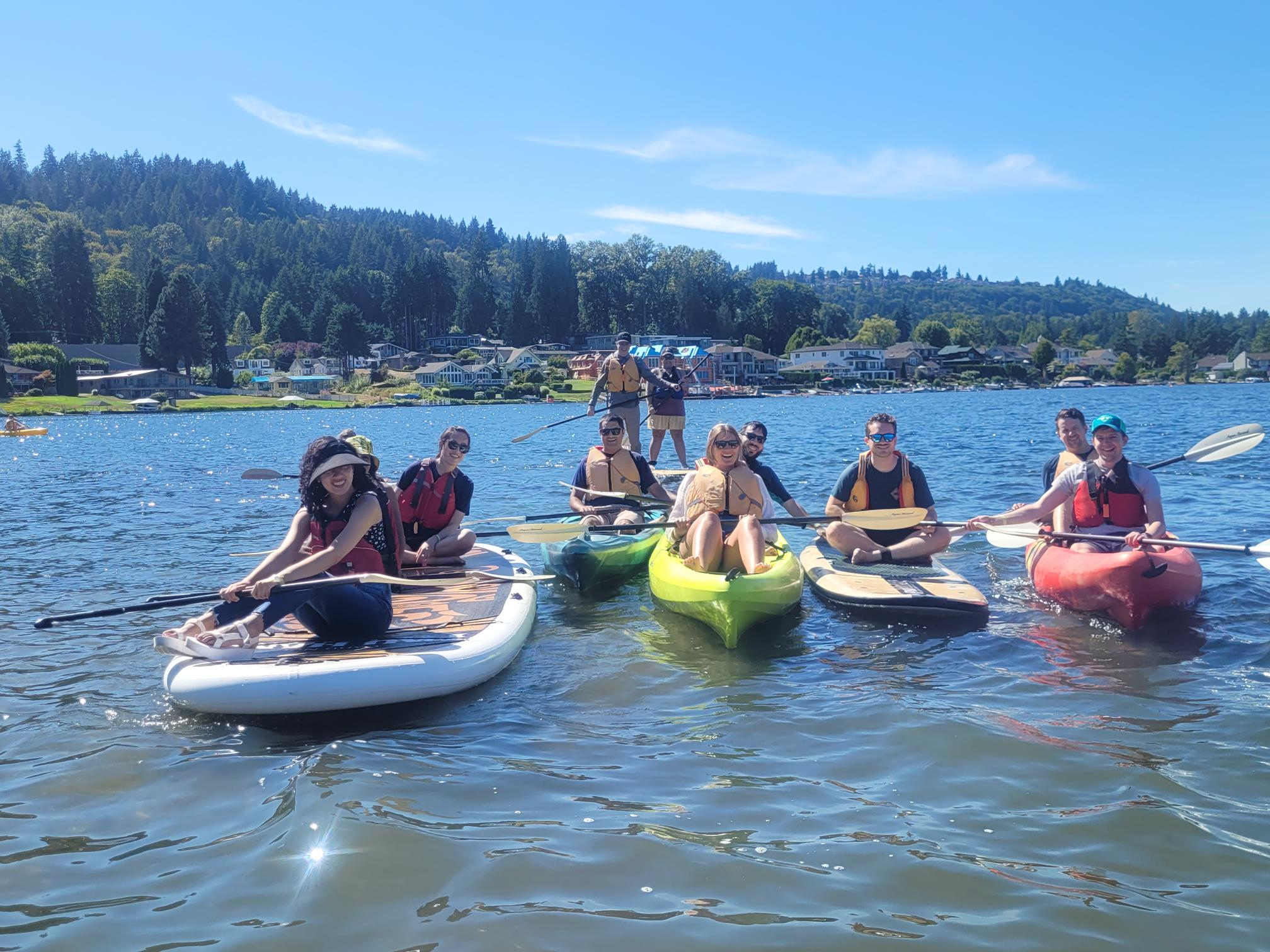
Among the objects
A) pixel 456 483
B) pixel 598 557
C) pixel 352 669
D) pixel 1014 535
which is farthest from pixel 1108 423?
pixel 352 669

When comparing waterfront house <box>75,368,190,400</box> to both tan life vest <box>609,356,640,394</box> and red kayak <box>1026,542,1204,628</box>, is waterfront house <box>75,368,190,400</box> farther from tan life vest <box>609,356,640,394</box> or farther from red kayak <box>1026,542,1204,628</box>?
red kayak <box>1026,542,1204,628</box>

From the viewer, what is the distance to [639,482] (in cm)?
1016

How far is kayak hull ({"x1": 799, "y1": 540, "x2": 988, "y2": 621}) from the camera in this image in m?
7.18

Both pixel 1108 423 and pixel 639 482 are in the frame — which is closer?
pixel 1108 423

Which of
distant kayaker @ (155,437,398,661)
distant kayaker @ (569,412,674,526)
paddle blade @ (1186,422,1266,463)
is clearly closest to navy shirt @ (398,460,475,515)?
distant kayaker @ (569,412,674,526)

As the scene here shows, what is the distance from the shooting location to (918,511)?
809 cm

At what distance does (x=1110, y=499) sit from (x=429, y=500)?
18.8 ft

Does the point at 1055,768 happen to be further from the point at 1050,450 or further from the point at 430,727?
the point at 1050,450

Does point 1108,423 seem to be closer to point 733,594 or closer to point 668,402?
point 733,594

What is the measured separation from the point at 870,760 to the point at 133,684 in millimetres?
4715

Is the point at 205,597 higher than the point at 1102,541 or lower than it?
lower

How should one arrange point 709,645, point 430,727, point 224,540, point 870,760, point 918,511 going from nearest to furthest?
point 870,760
point 430,727
point 709,645
point 918,511
point 224,540

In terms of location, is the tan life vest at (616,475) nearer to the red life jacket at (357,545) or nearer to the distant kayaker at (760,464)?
the distant kayaker at (760,464)

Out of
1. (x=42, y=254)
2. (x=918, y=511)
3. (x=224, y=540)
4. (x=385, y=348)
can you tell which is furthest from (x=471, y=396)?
(x=918, y=511)
